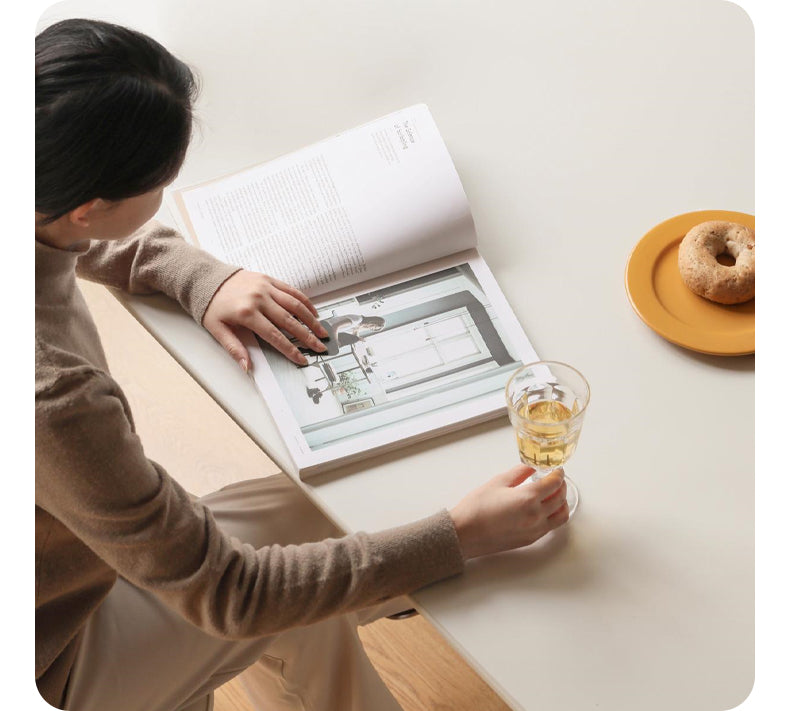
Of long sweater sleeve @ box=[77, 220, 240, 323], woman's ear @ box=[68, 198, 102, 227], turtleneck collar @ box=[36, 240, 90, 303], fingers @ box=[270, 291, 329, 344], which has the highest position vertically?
woman's ear @ box=[68, 198, 102, 227]

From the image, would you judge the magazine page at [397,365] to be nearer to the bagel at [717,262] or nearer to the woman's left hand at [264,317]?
the woman's left hand at [264,317]

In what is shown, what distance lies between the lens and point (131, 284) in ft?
3.66

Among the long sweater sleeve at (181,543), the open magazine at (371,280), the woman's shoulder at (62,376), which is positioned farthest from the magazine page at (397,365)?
the woman's shoulder at (62,376)

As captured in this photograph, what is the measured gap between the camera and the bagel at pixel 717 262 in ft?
3.35

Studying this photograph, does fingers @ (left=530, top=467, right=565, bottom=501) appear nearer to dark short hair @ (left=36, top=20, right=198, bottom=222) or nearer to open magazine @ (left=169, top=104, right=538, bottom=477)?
open magazine @ (left=169, top=104, right=538, bottom=477)

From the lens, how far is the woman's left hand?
104 cm

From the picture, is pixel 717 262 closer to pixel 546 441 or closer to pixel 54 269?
pixel 546 441

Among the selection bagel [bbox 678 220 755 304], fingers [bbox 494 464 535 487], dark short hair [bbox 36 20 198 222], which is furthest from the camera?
bagel [bbox 678 220 755 304]

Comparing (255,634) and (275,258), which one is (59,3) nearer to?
(275,258)

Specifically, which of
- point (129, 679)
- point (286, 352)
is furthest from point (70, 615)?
point (286, 352)

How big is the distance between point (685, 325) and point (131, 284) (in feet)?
2.05

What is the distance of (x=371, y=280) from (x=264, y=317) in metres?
0.14

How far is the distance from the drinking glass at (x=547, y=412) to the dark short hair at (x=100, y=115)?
1.30 ft

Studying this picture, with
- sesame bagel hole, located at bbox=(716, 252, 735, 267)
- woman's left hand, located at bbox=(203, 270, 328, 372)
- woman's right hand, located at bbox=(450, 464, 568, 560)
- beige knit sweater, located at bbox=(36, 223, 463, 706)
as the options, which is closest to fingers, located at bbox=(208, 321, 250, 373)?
woman's left hand, located at bbox=(203, 270, 328, 372)
